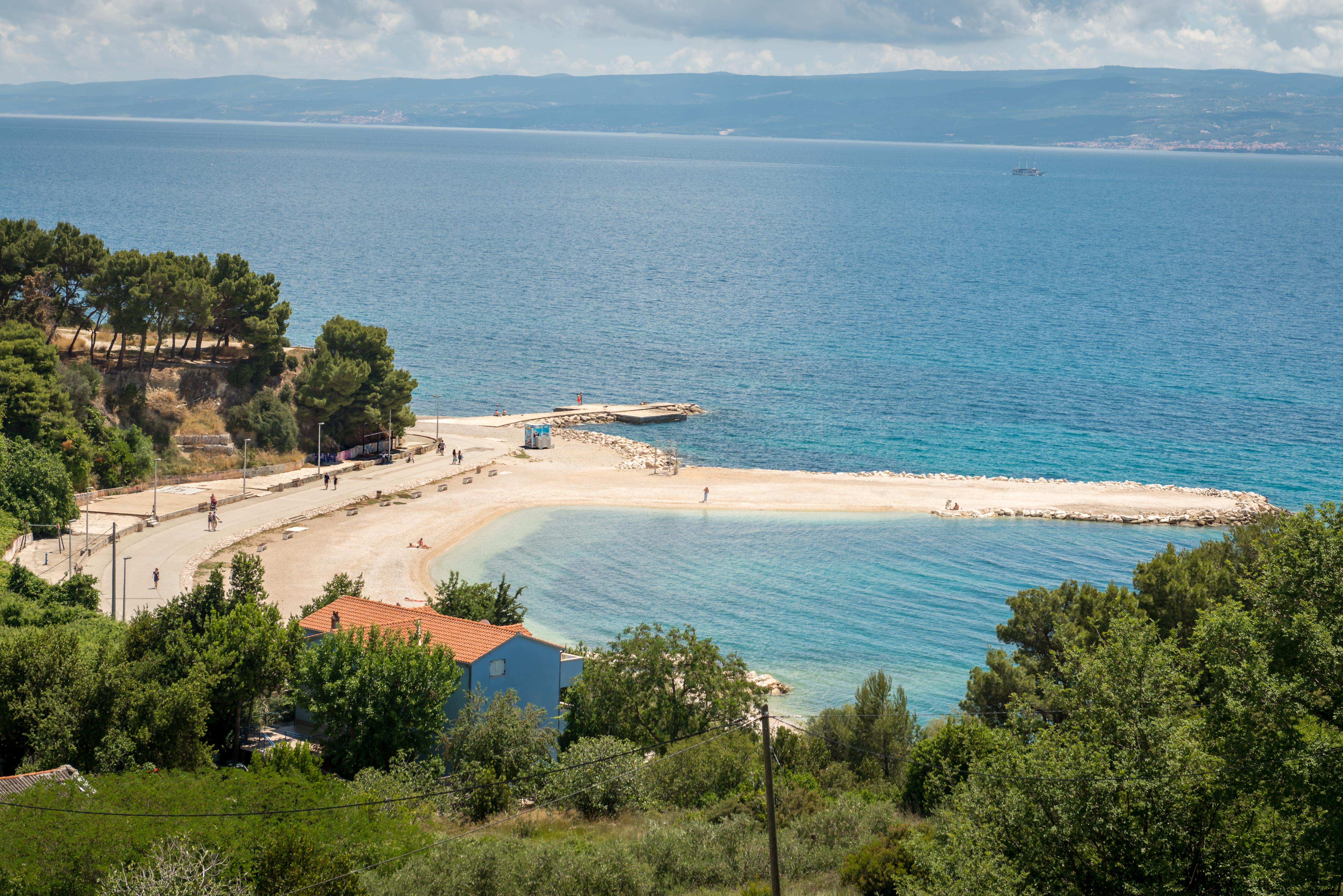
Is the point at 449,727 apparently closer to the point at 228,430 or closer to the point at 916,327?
the point at 228,430

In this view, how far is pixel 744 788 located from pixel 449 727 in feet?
28.9

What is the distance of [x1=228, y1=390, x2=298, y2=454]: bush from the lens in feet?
197

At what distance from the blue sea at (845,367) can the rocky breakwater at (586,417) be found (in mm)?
2467

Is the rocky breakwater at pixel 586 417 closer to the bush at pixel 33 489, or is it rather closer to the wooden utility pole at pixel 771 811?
the bush at pixel 33 489

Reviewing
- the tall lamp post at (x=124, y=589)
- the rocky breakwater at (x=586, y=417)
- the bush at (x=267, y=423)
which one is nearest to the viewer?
the tall lamp post at (x=124, y=589)

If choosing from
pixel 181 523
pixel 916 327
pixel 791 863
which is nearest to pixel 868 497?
pixel 181 523

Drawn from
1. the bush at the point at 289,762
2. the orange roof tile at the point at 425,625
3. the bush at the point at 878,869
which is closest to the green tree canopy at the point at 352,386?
the orange roof tile at the point at 425,625

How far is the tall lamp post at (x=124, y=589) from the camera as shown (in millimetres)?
37625

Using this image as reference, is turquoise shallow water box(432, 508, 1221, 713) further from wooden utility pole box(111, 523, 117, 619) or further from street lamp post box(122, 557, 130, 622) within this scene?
wooden utility pole box(111, 523, 117, 619)

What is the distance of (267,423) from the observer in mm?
60406

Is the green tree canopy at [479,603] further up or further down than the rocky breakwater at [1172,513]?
further down

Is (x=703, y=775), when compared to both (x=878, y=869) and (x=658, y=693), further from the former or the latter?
(x=878, y=869)

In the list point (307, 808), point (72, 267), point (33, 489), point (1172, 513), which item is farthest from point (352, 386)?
point (1172, 513)

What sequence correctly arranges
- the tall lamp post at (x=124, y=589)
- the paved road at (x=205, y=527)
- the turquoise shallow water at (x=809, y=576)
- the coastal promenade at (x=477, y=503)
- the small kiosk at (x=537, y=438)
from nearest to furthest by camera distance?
the tall lamp post at (x=124, y=589) → the paved road at (x=205, y=527) → the turquoise shallow water at (x=809, y=576) → the coastal promenade at (x=477, y=503) → the small kiosk at (x=537, y=438)
